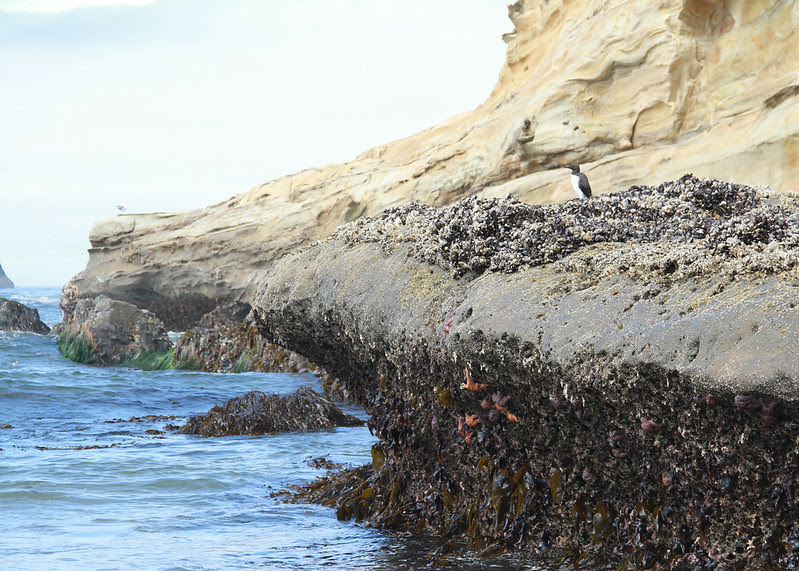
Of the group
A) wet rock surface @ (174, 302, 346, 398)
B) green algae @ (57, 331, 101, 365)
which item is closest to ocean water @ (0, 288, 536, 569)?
wet rock surface @ (174, 302, 346, 398)

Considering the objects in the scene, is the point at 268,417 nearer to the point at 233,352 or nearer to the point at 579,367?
the point at 579,367

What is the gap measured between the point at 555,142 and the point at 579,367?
725 inches

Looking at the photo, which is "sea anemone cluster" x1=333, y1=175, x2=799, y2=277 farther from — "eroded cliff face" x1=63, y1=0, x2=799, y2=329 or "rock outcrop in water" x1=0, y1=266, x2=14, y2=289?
"rock outcrop in water" x1=0, y1=266, x2=14, y2=289

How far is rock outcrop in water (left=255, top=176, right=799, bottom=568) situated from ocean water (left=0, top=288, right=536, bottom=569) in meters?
0.44

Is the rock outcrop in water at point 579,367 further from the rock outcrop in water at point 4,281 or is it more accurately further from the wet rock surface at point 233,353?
the rock outcrop in water at point 4,281

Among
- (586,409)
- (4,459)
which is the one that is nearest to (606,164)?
(4,459)

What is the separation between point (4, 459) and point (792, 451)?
774cm

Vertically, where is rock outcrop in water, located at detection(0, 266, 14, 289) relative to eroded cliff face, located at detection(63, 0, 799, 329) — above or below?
below

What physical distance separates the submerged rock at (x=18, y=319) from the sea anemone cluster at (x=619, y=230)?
2564 cm

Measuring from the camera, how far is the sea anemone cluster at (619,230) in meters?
3.93

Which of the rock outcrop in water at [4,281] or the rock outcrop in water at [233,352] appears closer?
the rock outcrop in water at [233,352]

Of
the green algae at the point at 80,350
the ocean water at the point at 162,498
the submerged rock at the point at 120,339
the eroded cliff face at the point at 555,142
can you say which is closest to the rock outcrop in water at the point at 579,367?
the ocean water at the point at 162,498

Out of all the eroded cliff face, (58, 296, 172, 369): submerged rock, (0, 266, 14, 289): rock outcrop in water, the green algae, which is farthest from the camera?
(0, 266, 14, 289): rock outcrop in water

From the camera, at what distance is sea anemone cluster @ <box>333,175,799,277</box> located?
155 inches
